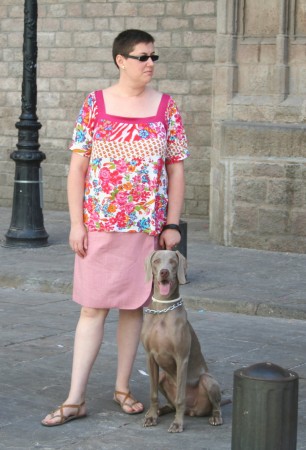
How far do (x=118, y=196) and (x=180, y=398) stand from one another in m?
1.10

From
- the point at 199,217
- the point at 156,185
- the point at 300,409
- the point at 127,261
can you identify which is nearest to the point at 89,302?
the point at 127,261

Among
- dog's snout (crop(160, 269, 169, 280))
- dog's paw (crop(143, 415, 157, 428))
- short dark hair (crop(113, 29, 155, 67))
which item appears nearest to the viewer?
dog's snout (crop(160, 269, 169, 280))

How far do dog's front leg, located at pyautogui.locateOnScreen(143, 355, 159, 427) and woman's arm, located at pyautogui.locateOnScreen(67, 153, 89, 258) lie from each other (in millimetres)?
710

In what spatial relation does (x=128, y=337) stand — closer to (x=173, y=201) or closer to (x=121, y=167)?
(x=173, y=201)

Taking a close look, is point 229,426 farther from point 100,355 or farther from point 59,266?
point 59,266

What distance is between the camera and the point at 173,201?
6.50 meters

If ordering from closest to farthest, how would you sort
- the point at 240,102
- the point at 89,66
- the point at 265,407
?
the point at 265,407 → the point at 240,102 → the point at 89,66

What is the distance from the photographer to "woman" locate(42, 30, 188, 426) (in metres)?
6.35

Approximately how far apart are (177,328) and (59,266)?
232 inches

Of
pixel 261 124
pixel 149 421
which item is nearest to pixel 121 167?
pixel 149 421

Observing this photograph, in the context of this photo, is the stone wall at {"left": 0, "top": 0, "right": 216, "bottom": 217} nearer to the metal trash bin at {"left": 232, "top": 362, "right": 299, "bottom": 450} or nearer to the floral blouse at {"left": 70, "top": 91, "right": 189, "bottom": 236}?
the floral blouse at {"left": 70, "top": 91, "right": 189, "bottom": 236}

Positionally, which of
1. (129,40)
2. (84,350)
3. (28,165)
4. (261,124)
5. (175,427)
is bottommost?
(175,427)

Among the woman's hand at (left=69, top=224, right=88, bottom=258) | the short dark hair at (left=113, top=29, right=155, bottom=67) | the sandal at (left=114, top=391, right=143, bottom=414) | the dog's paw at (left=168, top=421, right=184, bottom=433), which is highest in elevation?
the short dark hair at (left=113, top=29, right=155, bottom=67)

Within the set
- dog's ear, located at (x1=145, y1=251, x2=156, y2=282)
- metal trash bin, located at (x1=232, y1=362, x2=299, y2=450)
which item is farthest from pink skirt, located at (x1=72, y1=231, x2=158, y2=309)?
metal trash bin, located at (x1=232, y1=362, x2=299, y2=450)
